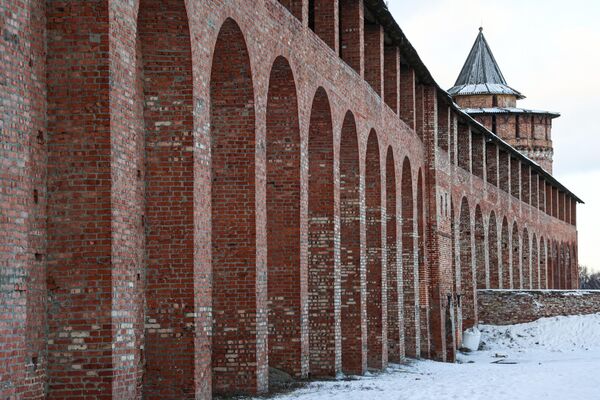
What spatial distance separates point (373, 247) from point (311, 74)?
6.64m

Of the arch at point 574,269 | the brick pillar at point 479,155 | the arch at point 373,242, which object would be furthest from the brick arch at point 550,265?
the arch at point 373,242

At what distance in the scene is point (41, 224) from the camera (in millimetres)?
9648

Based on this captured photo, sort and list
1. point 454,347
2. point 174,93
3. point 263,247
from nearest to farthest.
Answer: point 174,93 < point 263,247 < point 454,347

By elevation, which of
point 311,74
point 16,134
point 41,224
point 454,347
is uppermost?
point 311,74

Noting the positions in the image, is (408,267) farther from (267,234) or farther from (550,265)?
(550,265)

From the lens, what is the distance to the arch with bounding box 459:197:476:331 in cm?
3775

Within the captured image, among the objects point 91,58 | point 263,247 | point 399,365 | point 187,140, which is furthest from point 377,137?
point 91,58

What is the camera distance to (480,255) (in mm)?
42250

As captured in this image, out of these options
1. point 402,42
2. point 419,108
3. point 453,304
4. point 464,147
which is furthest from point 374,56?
point 464,147

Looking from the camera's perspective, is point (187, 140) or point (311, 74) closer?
point (187, 140)

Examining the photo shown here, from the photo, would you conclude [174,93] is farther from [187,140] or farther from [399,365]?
[399,365]

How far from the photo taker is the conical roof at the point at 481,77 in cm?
6431

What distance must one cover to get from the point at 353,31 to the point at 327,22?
8.03 ft

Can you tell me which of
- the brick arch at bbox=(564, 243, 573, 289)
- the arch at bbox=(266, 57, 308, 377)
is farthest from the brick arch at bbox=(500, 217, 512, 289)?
the arch at bbox=(266, 57, 308, 377)
